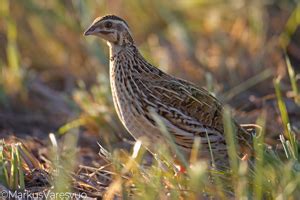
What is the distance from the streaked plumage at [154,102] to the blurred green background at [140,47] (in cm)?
121

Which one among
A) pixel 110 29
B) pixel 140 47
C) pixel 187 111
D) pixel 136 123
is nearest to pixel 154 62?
pixel 140 47

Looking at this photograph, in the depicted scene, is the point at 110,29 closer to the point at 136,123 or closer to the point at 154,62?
the point at 136,123

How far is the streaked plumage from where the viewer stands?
5.05m

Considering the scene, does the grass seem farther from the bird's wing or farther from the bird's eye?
the bird's eye

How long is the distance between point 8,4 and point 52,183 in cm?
446

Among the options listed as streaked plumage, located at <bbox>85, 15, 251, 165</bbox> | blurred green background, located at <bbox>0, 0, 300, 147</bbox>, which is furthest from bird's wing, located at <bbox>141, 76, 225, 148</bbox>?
blurred green background, located at <bbox>0, 0, 300, 147</bbox>

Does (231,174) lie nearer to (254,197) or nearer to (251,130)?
(254,197)

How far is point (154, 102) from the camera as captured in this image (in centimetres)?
513

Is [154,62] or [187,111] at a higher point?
[154,62]

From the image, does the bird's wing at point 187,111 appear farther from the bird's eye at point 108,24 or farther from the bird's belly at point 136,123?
the bird's eye at point 108,24

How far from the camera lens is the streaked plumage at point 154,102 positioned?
5047mm

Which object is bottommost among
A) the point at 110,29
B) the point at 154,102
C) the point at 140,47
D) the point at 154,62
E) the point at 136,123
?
the point at 136,123

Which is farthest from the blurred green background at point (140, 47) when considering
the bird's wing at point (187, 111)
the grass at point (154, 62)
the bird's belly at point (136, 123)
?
the bird's belly at point (136, 123)

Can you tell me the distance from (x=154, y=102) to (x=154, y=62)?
8.27 feet
